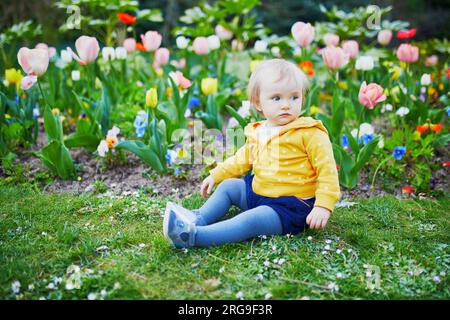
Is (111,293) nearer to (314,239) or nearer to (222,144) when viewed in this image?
(314,239)

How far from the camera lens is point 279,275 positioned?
6.17ft

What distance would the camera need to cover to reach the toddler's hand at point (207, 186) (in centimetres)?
239

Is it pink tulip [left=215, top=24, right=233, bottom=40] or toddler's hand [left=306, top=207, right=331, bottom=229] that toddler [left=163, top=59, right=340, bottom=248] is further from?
pink tulip [left=215, top=24, right=233, bottom=40]

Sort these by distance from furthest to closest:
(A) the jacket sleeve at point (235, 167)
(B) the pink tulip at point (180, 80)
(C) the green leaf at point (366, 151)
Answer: (B) the pink tulip at point (180, 80) < (C) the green leaf at point (366, 151) < (A) the jacket sleeve at point (235, 167)

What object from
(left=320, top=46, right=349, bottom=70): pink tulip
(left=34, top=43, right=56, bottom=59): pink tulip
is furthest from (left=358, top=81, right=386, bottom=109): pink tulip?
(left=34, top=43, right=56, bottom=59): pink tulip

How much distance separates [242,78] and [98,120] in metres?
1.49

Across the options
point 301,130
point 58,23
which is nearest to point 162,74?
point 301,130

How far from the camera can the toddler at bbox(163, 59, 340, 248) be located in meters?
2.03

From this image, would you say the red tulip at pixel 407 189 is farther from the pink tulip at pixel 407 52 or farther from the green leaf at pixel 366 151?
the pink tulip at pixel 407 52

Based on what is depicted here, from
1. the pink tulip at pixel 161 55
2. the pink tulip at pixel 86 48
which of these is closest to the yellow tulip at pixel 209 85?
the pink tulip at pixel 161 55

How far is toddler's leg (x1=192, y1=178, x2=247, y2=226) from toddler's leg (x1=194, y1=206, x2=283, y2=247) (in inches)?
6.8

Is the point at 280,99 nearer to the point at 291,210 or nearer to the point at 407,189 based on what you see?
the point at 291,210

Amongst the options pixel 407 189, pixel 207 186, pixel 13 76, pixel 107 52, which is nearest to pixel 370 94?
pixel 407 189
